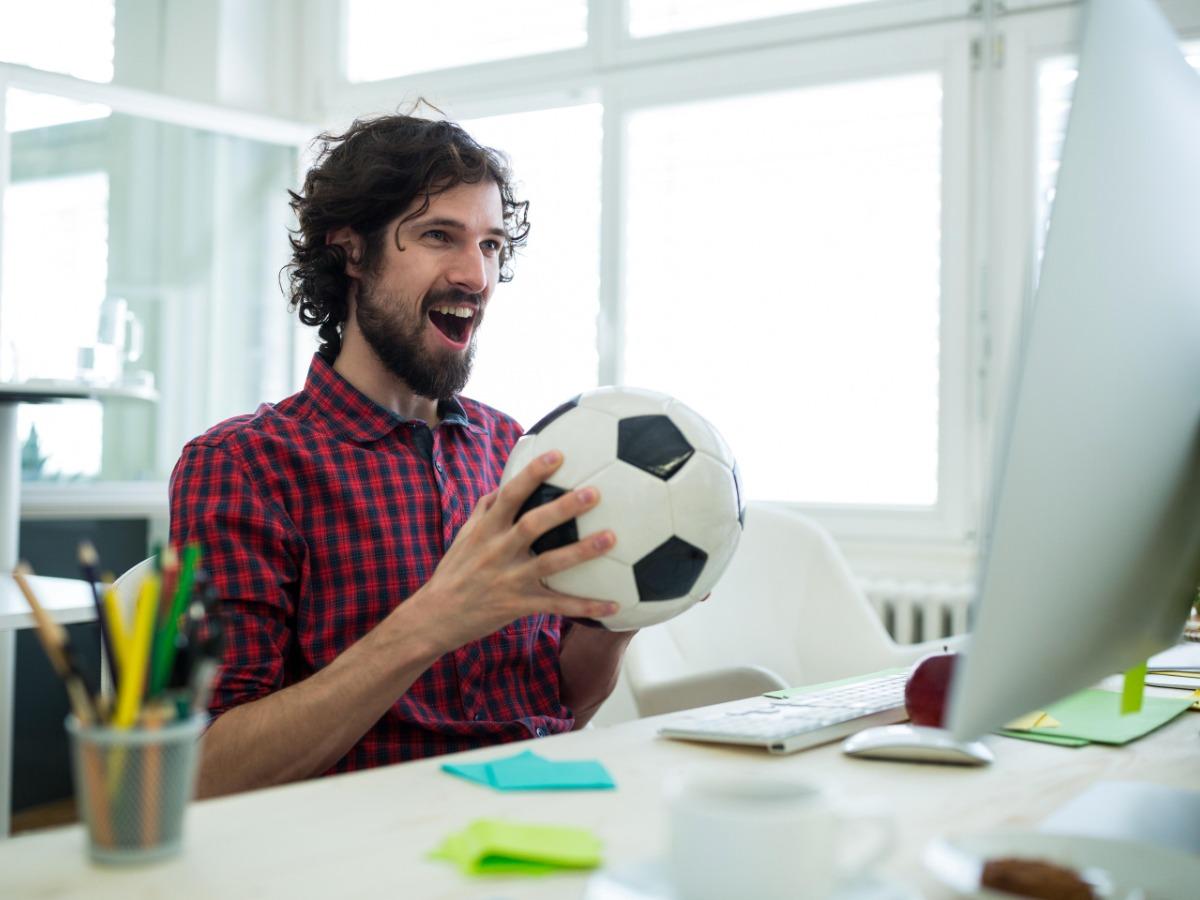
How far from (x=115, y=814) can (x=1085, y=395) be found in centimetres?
56

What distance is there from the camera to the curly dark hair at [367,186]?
156 centimetres

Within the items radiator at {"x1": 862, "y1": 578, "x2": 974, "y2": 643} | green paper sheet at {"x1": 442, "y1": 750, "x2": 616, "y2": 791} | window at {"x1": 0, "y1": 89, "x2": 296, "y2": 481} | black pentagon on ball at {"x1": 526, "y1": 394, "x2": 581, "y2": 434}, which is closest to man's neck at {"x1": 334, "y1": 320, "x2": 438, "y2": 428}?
black pentagon on ball at {"x1": 526, "y1": 394, "x2": 581, "y2": 434}

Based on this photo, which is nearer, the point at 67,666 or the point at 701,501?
the point at 67,666

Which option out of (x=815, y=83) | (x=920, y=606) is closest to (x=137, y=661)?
(x=920, y=606)

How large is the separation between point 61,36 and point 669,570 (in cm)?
366

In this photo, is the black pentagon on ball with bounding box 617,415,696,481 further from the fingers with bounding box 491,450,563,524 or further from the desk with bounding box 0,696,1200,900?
the desk with bounding box 0,696,1200,900

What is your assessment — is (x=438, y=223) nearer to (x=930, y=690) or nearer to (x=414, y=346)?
(x=414, y=346)

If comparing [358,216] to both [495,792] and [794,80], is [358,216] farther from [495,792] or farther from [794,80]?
[794,80]

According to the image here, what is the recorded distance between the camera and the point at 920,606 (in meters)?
2.96

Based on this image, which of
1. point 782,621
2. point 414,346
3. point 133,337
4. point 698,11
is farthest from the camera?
point 133,337

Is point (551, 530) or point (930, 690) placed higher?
point (551, 530)

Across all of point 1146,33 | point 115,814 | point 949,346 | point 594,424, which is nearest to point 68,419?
point 949,346

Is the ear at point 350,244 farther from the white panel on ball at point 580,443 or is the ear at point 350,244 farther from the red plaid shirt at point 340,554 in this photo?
the white panel on ball at point 580,443

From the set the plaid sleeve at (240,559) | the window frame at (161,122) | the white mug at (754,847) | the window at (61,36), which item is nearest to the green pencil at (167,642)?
the white mug at (754,847)
